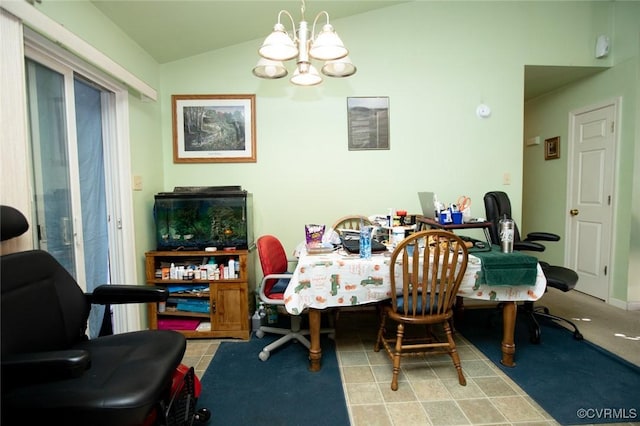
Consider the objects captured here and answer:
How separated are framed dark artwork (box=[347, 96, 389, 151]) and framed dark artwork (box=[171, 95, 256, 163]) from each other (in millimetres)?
915

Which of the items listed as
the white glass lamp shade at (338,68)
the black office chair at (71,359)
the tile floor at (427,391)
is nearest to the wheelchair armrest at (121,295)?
the black office chair at (71,359)

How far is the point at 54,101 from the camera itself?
1674 millimetres

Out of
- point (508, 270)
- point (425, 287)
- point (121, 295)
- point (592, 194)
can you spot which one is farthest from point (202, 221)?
point (592, 194)

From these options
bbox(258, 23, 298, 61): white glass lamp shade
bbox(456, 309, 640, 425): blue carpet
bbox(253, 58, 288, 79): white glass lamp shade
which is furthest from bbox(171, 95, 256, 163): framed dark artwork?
bbox(456, 309, 640, 425): blue carpet

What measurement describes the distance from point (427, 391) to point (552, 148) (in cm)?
352

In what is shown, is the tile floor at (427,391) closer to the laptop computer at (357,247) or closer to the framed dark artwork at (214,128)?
the laptop computer at (357,247)

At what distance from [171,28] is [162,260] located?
1.80 meters

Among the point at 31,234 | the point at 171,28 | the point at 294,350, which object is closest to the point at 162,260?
the point at 31,234

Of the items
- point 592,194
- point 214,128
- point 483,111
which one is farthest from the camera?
point 592,194

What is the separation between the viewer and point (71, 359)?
0.88m

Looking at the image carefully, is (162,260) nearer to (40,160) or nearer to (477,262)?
(40,160)

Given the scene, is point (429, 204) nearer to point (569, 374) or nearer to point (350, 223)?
point (350, 223)

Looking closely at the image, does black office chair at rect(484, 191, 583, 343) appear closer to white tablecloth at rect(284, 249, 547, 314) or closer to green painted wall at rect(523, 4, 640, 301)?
white tablecloth at rect(284, 249, 547, 314)

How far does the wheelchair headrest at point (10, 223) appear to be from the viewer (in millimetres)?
1097
